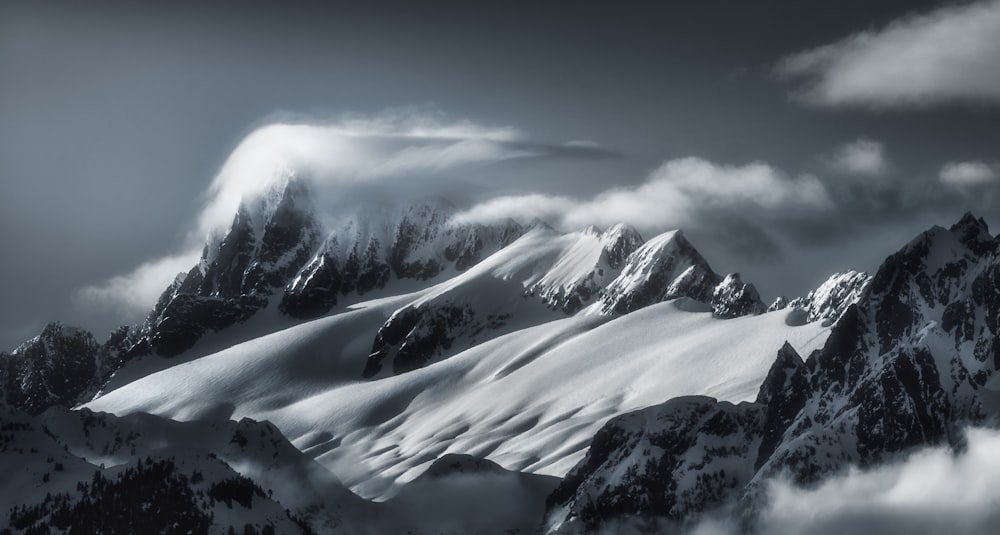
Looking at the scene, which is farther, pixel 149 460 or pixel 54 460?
pixel 54 460

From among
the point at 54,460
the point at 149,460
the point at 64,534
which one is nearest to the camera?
the point at 64,534

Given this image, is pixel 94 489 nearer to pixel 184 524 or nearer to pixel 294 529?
pixel 184 524

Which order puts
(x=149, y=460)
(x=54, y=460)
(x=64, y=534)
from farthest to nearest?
(x=54, y=460)
(x=149, y=460)
(x=64, y=534)

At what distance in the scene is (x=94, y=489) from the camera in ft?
543

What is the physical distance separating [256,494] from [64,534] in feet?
99.0

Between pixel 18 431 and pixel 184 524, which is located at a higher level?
pixel 18 431

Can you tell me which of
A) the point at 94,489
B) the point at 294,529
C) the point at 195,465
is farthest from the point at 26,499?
the point at 294,529

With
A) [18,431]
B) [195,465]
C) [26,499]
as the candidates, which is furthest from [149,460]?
[18,431]

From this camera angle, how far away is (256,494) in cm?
17762

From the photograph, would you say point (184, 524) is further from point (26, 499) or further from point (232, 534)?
point (26, 499)

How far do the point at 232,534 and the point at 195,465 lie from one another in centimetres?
1710

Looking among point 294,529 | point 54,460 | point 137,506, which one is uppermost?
point 54,460

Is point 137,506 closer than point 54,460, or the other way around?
point 137,506

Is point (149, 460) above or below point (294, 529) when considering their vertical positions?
above
